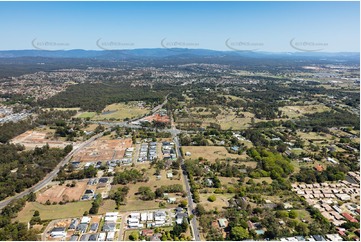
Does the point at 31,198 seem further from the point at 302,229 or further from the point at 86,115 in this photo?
the point at 86,115

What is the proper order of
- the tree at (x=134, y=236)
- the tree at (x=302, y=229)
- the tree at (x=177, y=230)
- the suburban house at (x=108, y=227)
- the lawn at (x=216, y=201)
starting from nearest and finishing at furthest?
the tree at (x=134, y=236) → the tree at (x=177, y=230) → the tree at (x=302, y=229) → the suburban house at (x=108, y=227) → the lawn at (x=216, y=201)

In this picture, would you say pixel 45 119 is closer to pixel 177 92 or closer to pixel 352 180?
pixel 177 92

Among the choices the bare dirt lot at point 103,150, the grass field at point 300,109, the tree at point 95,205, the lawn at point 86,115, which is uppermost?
the tree at point 95,205

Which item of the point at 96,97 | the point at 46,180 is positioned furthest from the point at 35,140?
the point at 96,97

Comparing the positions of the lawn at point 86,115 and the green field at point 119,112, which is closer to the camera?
the green field at point 119,112

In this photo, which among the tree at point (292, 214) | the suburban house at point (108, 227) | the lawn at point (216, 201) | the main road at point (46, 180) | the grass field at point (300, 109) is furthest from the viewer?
the grass field at point (300, 109)

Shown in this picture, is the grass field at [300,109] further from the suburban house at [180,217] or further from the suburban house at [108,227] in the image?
the suburban house at [108,227]

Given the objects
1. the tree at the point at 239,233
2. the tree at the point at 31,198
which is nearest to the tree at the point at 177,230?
the tree at the point at 239,233
